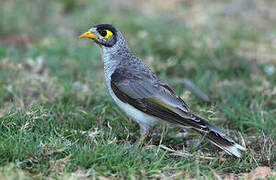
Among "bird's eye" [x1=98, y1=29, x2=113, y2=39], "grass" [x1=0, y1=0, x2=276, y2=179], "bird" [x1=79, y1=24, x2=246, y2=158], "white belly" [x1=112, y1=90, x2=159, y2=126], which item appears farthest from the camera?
"bird's eye" [x1=98, y1=29, x2=113, y2=39]

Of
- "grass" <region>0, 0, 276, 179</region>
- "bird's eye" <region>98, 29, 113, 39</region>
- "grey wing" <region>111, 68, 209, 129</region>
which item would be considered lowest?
"grass" <region>0, 0, 276, 179</region>

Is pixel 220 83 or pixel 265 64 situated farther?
pixel 265 64

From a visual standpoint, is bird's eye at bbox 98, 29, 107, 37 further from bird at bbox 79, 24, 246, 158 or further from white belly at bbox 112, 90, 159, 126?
white belly at bbox 112, 90, 159, 126

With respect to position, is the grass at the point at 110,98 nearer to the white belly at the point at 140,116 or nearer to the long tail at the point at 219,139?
the long tail at the point at 219,139

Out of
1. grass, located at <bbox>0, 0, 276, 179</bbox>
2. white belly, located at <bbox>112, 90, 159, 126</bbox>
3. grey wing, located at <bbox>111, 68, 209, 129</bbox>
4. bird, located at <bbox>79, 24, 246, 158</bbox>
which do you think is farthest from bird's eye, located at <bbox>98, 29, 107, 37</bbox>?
white belly, located at <bbox>112, 90, 159, 126</bbox>

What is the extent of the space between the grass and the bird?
0.73 ft

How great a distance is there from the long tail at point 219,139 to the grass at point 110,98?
0.12 meters

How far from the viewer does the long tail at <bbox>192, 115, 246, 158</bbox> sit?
4.46 meters

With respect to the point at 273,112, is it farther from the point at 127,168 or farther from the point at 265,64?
the point at 127,168

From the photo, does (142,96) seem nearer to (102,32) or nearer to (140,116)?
(140,116)

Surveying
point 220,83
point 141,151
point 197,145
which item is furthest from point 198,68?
point 141,151

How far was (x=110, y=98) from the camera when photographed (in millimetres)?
5895

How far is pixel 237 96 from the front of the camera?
20.7ft

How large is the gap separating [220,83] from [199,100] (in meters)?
0.66
